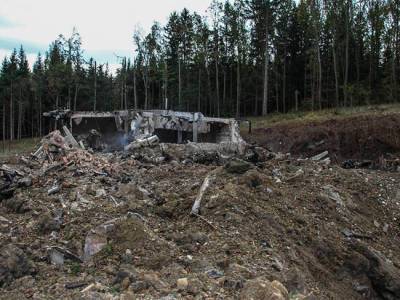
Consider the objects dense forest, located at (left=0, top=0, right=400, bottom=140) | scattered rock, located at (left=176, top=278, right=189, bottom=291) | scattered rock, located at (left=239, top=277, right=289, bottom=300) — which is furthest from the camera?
dense forest, located at (left=0, top=0, right=400, bottom=140)

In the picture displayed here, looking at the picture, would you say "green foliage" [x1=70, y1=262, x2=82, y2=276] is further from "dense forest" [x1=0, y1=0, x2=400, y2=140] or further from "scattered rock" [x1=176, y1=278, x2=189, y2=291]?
"dense forest" [x1=0, y1=0, x2=400, y2=140]

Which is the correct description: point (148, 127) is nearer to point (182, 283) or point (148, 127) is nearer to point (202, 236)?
point (202, 236)

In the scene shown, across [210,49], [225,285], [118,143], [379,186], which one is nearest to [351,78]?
[210,49]

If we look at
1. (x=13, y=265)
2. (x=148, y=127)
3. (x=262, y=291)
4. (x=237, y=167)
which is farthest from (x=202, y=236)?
(x=148, y=127)

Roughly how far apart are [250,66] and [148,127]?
23.1m

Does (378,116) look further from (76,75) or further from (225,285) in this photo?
(76,75)

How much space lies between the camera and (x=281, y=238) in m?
7.21

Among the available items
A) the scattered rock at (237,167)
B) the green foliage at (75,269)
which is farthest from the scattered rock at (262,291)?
the scattered rock at (237,167)

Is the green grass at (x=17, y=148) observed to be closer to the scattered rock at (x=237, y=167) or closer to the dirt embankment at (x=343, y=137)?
the dirt embankment at (x=343, y=137)

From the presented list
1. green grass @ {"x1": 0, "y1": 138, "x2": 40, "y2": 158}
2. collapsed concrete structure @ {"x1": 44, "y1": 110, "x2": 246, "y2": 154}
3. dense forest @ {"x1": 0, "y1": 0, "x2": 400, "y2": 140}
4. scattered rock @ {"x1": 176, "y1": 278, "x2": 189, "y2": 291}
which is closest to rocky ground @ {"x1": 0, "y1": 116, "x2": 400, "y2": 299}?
scattered rock @ {"x1": 176, "y1": 278, "x2": 189, "y2": 291}

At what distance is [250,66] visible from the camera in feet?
134

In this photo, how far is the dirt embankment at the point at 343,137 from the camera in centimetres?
1756

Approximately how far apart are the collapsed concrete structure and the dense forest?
11.1 meters

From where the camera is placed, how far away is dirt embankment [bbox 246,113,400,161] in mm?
17562
